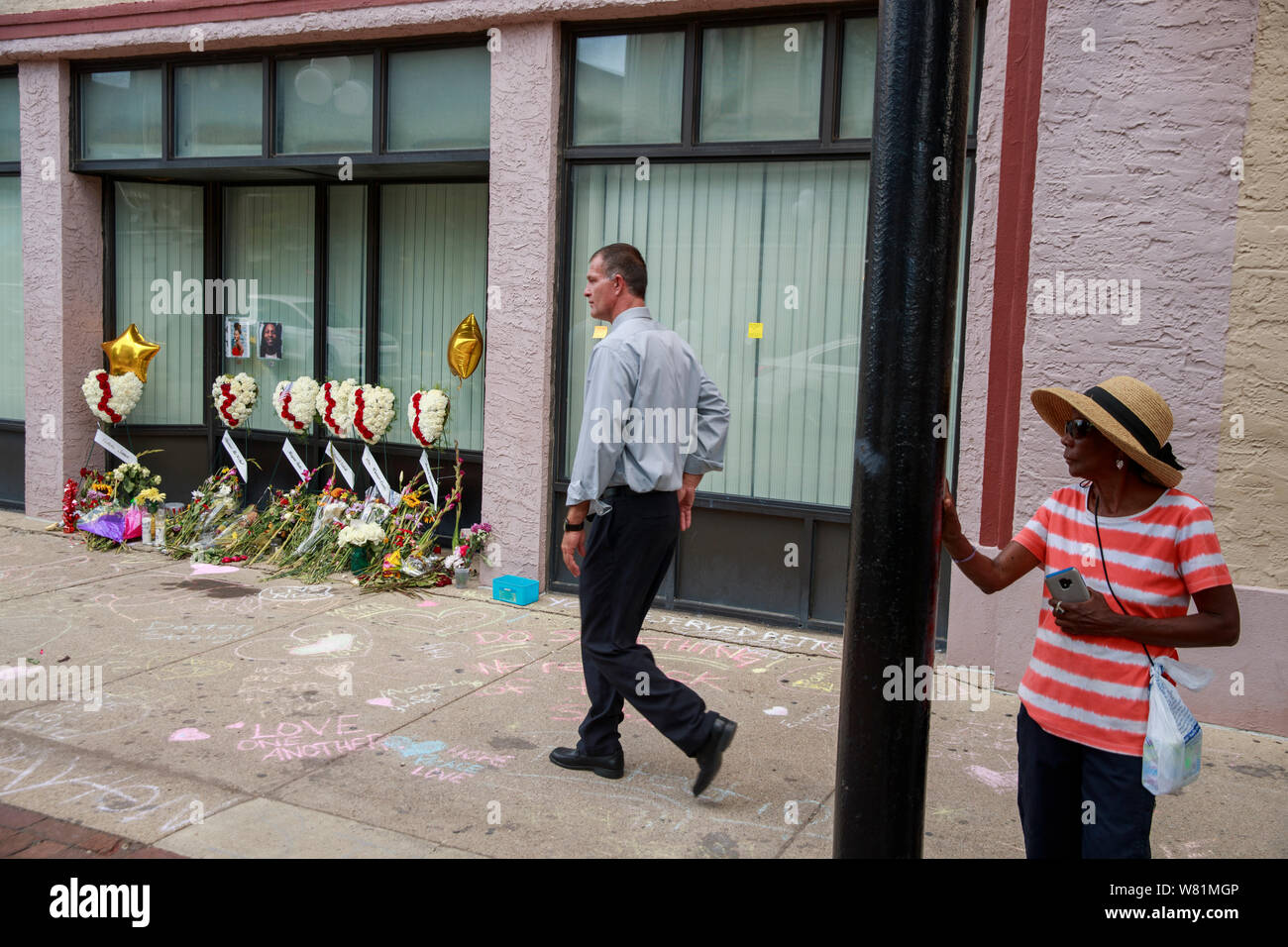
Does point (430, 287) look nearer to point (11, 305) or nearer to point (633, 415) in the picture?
point (11, 305)

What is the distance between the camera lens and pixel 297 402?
8.77 metres

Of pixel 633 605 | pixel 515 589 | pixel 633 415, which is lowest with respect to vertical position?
pixel 515 589

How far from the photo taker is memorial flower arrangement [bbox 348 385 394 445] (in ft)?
27.6

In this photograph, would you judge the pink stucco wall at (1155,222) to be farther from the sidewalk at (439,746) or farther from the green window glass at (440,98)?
the green window glass at (440,98)

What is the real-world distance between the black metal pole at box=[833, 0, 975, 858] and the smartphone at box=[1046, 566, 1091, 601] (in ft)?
1.04

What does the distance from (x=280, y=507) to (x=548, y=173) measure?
328 cm

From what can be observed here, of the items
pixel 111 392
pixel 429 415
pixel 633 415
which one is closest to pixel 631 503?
pixel 633 415

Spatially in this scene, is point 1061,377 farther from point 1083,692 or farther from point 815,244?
point 1083,692

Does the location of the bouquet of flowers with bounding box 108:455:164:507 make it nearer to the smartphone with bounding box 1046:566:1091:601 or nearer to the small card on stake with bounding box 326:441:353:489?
the small card on stake with bounding box 326:441:353:489

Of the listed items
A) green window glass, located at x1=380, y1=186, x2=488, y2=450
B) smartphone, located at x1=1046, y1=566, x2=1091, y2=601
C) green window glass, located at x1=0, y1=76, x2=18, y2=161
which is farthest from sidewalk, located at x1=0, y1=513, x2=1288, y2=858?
green window glass, located at x1=0, y1=76, x2=18, y2=161

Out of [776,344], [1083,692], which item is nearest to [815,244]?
[776,344]

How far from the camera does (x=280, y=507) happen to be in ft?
28.1

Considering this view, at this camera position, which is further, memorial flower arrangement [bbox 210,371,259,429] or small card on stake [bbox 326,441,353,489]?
memorial flower arrangement [bbox 210,371,259,429]

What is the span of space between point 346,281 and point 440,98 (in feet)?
6.01
